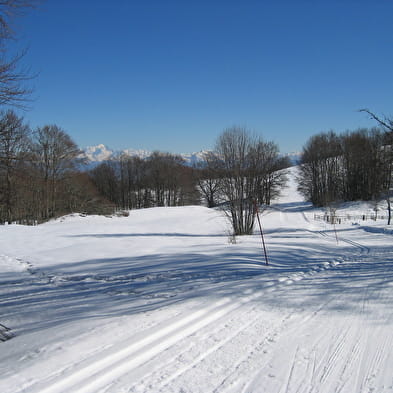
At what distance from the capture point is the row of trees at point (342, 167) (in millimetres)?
45906

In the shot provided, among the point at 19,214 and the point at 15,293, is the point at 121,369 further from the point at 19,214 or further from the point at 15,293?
the point at 19,214

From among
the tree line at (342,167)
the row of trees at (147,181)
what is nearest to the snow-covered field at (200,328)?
the tree line at (342,167)

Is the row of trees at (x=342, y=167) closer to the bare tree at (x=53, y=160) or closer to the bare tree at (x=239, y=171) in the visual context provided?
the bare tree at (x=239, y=171)

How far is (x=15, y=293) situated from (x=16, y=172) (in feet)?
11.8

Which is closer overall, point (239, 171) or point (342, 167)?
point (239, 171)

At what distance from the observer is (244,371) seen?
3.18 metres

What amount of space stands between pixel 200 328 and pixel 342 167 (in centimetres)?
5259

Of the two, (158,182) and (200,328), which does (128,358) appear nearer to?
(200,328)

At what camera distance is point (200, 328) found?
4.25 meters

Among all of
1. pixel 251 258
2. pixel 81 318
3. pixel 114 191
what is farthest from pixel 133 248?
pixel 114 191

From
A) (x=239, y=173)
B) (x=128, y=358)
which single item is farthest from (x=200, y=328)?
(x=239, y=173)

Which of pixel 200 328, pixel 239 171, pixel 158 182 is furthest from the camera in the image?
pixel 158 182

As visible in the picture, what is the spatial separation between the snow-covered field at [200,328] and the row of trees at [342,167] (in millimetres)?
42672

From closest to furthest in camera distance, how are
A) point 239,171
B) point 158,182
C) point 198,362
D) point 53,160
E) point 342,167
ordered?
point 198,362, point 239,171, point 53,160, point 342,167, point 158,182
